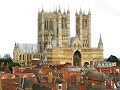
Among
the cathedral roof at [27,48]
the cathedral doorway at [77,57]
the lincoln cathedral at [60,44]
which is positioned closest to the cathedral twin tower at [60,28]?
the lincoln cathedral at [60,44]

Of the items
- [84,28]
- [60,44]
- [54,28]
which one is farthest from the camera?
[84,28]

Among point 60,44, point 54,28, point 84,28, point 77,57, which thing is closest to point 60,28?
point 54,28

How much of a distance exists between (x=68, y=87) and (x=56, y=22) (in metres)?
85.7

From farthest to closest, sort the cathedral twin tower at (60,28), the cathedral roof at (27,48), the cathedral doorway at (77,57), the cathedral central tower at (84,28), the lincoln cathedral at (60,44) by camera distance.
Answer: the cathedral central tower at (84,28) < the cathedral twin tower at (60,28) < the cathedral doorway at (77,57) < the cathedral roof at (27,48) < the lincoln cathedral at (60,44)

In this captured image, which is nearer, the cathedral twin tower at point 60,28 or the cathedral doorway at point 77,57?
the cathedral doorway at point 77,57

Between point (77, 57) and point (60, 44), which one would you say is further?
point (77, 57)

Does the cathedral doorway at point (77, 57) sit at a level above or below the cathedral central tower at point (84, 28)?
below

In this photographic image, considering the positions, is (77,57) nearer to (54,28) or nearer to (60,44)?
(60,44)

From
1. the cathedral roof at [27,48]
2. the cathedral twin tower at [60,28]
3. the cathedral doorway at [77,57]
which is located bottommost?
the cathedral doorway at [77,57]

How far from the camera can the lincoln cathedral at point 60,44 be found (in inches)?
4688

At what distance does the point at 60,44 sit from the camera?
123m

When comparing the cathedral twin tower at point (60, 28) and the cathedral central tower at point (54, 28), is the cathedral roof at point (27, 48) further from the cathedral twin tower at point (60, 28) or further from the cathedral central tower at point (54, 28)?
the cathedral twin tower at point (60, 28)

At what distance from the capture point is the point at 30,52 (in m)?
122

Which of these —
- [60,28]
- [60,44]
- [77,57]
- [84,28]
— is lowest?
[77,57]
